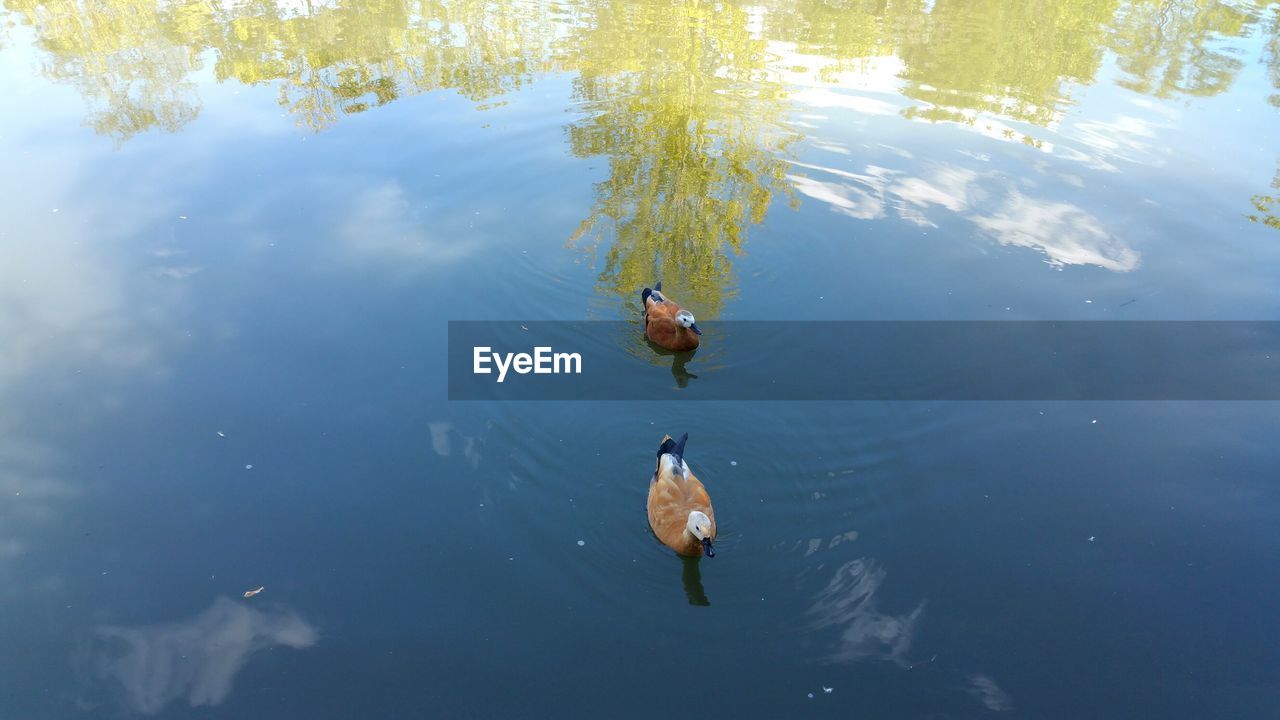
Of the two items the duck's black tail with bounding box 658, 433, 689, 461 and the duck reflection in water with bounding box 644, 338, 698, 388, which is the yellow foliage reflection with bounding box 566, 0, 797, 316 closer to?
the duck reflection in water with bounding box 644, 338, 698, 388

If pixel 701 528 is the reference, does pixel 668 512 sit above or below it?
below

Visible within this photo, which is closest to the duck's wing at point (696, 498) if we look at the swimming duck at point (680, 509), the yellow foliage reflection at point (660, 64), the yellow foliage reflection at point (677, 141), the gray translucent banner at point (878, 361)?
the swimming duck at point (680, 509)

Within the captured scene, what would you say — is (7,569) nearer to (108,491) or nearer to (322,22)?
(108,491)

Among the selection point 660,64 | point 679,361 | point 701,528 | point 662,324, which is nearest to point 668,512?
point 701,528

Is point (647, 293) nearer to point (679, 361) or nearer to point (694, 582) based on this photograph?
point (679, 361)

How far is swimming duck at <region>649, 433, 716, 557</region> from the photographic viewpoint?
7891 millimetres

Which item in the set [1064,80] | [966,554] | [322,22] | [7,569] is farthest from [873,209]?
[322,22]

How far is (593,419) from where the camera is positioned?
980 cm

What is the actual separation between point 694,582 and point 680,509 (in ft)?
2.45

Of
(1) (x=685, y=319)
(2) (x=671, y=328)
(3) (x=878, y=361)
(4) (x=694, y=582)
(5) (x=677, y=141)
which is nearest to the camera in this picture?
(4) (x=694, y=582)

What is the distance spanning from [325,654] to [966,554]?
21.6ft

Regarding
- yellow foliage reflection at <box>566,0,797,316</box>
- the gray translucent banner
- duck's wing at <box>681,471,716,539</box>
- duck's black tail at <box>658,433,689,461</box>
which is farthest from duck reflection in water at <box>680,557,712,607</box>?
yellow foliage reflection at <box>566,0,797,316</box>

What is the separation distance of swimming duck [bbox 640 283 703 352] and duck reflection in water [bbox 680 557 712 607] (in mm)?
3473

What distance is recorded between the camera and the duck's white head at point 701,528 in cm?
780
